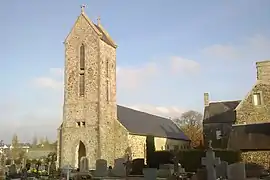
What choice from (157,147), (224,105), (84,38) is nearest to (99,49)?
(84,38)

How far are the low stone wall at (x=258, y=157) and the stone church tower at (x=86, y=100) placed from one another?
1386 centimetres

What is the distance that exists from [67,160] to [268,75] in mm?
22609

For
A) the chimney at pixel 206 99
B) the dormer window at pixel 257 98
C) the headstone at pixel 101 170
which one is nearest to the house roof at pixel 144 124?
the chimney at pixel 206 99

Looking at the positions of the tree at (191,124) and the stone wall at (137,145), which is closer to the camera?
the stone wall at (137,145)

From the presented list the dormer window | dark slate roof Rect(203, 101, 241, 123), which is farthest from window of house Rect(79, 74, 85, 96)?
dark slate roof Rect(203, 101, 241, 123)

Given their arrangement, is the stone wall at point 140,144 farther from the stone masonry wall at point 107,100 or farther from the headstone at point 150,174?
the headstone at point 150,174

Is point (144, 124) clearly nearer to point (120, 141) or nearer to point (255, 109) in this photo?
point (120, 141)

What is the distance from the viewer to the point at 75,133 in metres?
37.7

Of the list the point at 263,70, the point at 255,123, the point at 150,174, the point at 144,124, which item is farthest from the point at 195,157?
the point at 144,124

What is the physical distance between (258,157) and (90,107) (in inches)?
688

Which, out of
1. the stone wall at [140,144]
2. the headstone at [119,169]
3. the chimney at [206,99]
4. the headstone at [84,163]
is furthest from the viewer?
the chimney at [206,99]

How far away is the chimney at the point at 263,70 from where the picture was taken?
36.1 m

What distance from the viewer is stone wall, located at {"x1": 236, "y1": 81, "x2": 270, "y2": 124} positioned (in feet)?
114

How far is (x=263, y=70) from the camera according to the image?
36406mm
